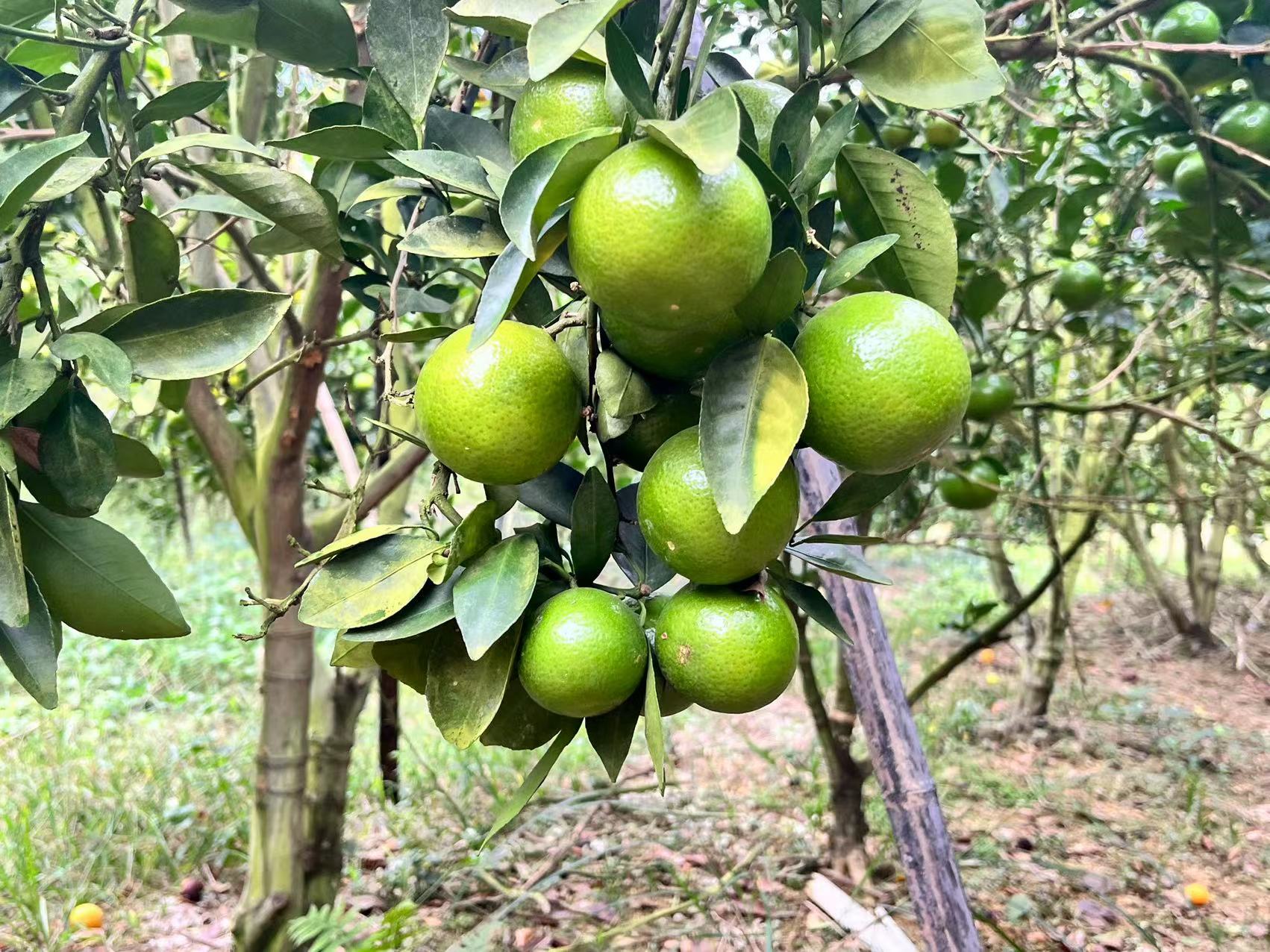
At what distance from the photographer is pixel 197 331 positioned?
0.54m

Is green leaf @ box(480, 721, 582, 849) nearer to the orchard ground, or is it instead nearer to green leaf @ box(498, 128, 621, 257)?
green leaf @ box(498, 128, 621, 257)

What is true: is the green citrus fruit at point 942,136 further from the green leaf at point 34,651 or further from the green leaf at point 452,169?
the green leaf at point 34,651

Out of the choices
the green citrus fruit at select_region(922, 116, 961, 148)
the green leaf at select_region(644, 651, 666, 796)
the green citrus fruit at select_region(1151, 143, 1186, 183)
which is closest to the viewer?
the green leaf at select_region(644, 651, 666, 796)

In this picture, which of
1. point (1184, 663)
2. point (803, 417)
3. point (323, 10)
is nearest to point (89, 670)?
point (323, 10)

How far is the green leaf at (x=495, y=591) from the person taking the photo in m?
0.41

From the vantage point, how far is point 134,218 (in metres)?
0.58

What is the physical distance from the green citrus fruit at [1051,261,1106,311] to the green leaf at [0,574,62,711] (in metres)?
1.44

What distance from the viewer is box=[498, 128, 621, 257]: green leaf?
0.35 metres

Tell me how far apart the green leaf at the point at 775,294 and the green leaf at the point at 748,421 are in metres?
0.01

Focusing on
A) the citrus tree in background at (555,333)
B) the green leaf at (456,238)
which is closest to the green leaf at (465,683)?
the citrus tree in background at (555,333)

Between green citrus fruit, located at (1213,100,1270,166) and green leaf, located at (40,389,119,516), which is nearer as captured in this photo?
green leaf, located at (40,389,119,516)

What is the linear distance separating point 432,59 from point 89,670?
3.68 m

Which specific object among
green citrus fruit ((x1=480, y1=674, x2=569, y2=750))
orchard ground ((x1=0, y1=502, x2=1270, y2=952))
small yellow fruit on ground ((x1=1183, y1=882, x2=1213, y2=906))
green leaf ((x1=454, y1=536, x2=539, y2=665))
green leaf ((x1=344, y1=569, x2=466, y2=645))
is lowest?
orchard ground ((x1=0, y1=502, x2=1270, y2=952))

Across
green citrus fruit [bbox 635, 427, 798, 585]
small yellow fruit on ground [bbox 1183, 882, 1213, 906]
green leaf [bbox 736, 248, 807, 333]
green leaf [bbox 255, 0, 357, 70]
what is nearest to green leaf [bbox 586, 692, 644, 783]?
green citrus fruit [bbox 635, 427, 798, 585]
